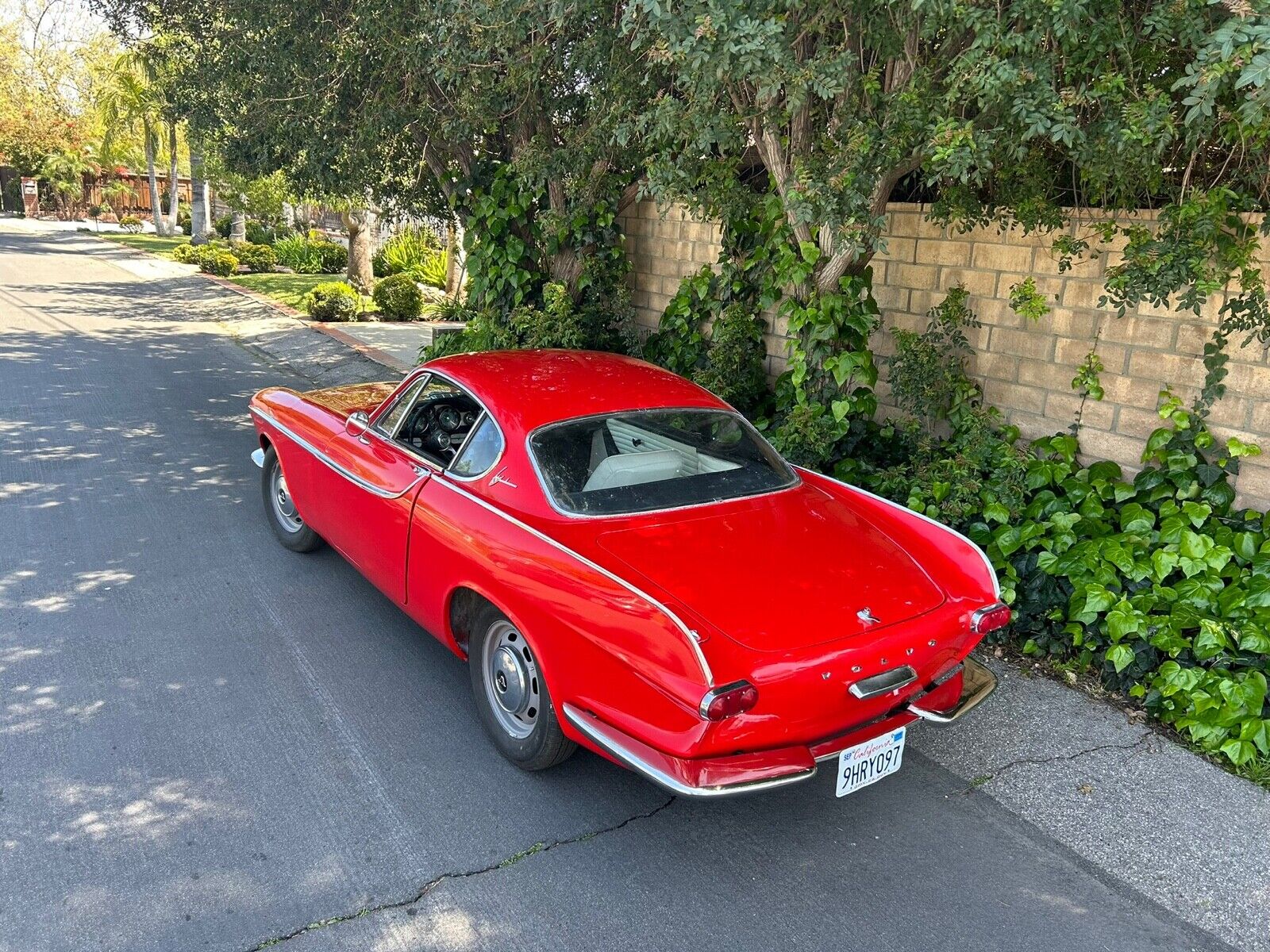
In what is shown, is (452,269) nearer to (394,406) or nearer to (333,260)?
(333,260)

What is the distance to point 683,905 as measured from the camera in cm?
300

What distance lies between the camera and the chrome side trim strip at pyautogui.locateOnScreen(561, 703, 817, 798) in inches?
112

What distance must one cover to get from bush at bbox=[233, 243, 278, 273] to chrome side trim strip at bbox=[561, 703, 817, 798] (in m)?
23.7

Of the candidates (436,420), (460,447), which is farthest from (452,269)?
(460,447)

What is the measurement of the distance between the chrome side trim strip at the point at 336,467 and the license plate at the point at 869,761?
2218 millimetres

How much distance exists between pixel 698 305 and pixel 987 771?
15.4ft

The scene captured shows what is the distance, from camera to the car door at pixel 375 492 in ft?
14.2

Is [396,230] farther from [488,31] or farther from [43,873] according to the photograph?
[43,873]

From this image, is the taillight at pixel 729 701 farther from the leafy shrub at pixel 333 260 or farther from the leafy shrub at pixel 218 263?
the leafy shrub at pixel 218 263

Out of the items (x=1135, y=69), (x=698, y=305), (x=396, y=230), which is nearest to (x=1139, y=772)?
(x=1135, y=69)

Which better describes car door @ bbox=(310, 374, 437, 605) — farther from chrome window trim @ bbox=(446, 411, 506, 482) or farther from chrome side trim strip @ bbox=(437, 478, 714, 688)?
chrome side trim strip @ bbox=(437, 478, 714, 688)

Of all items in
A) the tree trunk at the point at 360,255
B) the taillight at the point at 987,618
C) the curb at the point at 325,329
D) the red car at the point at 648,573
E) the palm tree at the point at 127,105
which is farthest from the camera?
the palm tree at the point at 127,105

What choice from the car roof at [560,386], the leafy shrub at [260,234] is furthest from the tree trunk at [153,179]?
the car roof at [560,386]

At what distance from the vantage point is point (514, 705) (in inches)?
146
